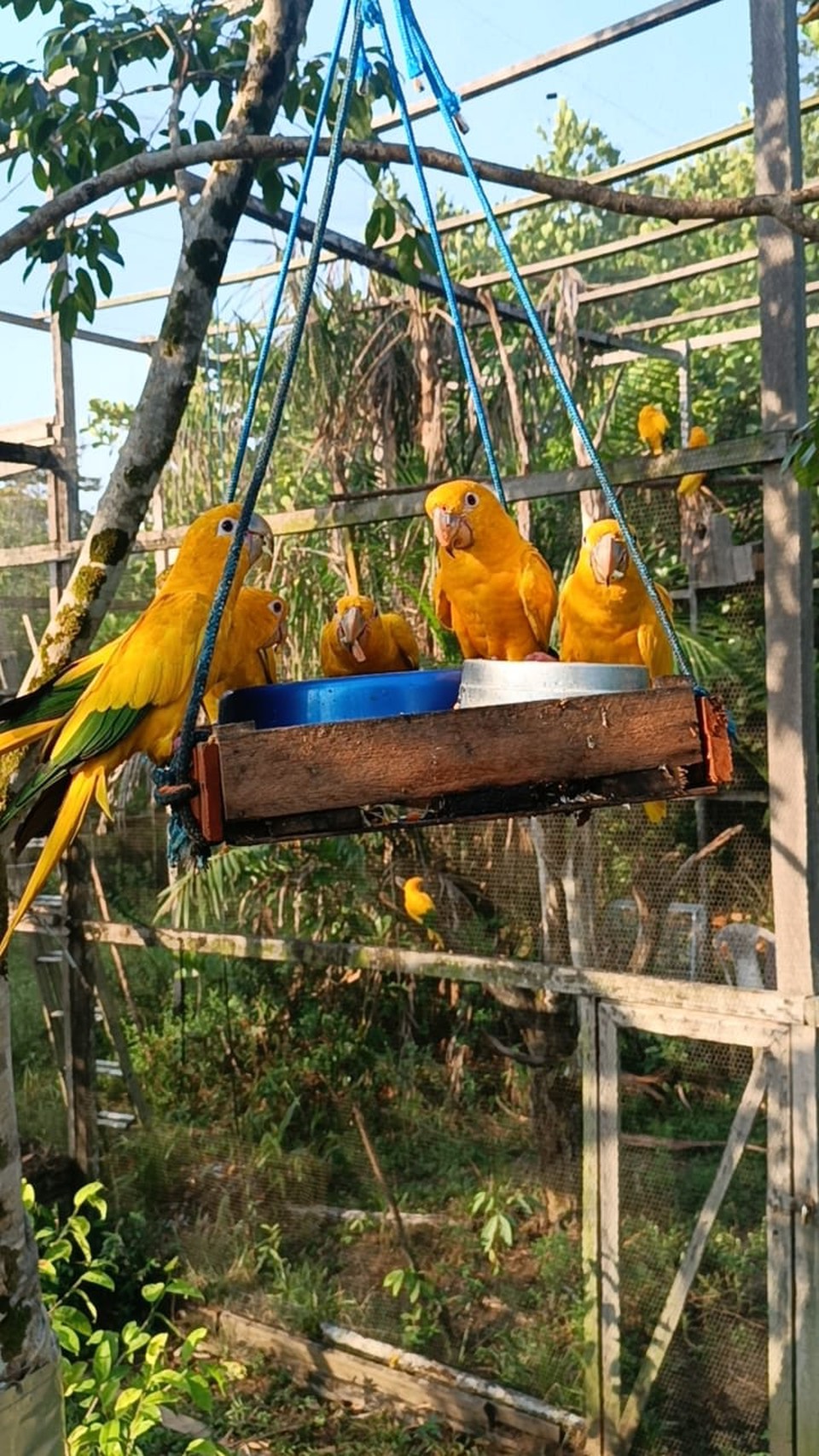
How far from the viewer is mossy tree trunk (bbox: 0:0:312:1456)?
213 centimetres

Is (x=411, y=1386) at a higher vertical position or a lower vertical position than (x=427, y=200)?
lower

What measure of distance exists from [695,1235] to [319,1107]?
4.99 ft

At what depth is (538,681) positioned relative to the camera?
1.46 metres

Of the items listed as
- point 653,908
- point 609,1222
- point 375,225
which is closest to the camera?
point 375,225

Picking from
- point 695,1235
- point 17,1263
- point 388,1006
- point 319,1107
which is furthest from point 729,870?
point 17,1263

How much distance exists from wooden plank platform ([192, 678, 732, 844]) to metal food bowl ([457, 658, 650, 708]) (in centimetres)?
8

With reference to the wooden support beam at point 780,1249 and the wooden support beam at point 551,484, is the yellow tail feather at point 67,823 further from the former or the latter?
the wooden support beam at point 780,1249

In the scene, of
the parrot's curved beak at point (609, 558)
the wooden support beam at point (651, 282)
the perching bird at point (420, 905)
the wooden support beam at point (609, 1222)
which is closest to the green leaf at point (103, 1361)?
the wooden support beam at point (609, 1222)

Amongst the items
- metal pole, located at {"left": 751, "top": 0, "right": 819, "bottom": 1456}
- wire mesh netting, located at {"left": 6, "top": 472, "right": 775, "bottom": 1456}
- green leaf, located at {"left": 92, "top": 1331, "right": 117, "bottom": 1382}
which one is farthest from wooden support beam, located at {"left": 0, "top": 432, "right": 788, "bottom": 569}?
green leaf, located at {"left": 92, "top": 1331, "right": 117, "bottom": 1382}

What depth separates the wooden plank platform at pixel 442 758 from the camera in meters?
1.25

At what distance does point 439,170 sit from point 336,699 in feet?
4.28

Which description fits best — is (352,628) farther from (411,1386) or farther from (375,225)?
(411,1386)

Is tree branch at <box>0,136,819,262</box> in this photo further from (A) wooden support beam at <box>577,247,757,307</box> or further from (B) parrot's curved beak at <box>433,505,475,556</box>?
(A) wooden support beam at <box>577,247,757,307</box>

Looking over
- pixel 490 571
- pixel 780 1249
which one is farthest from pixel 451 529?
pixel 780 1249
